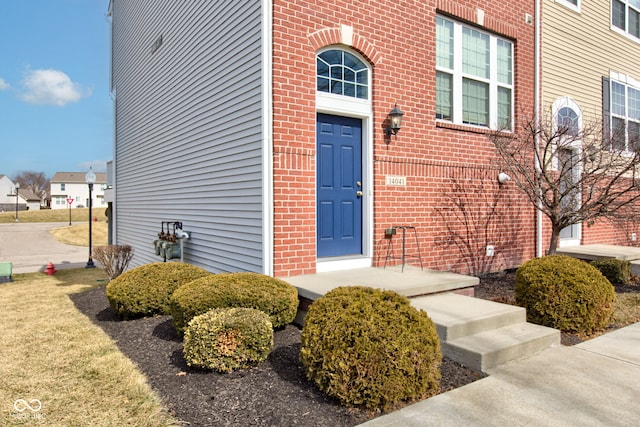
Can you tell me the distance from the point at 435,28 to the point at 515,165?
2744mm

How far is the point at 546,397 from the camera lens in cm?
318

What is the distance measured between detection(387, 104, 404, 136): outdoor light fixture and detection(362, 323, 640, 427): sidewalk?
3.68m

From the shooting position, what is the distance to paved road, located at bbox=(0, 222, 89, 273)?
17797mm

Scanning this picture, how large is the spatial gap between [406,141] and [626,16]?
914cm

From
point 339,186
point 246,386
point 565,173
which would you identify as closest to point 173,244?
point 339,186

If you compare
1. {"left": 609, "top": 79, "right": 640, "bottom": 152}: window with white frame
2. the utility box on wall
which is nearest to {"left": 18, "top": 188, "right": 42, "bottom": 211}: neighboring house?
the utility box on wall

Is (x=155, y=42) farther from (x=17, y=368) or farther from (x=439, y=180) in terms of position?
(x=17, y=368)

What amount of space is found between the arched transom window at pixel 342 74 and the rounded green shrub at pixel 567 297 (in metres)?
3.49

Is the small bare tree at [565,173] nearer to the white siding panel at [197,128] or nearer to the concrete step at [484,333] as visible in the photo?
the concrete step at [484,333]

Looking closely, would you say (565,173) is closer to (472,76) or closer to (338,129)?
(472,76)

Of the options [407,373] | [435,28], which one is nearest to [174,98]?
[435,28]

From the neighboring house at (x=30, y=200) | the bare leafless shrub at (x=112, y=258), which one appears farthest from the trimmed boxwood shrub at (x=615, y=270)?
the neighboring house at (x=30, y=200)

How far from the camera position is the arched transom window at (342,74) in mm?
6094

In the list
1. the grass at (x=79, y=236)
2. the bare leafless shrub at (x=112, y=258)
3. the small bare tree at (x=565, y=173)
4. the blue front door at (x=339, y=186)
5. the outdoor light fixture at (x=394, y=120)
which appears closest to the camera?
the blue front door at (x=339, y=186)
